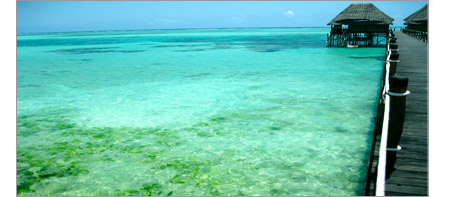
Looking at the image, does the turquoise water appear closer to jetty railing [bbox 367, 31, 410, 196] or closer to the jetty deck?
the jetty deck

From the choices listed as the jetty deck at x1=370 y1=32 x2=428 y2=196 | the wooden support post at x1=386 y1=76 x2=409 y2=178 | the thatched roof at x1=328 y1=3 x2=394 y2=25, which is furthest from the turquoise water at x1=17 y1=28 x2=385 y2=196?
the thatched roof at x1=328 y1=3 x2=394 y2=25

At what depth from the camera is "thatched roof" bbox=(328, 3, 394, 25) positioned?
2828 cm

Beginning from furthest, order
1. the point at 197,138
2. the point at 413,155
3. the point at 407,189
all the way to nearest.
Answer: the point at 197,138, the point at 413,155, the point at 407,189

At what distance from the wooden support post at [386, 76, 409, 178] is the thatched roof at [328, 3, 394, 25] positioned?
27.4 meters

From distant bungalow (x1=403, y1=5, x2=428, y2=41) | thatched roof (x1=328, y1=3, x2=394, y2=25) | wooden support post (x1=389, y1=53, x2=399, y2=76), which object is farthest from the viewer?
thatched roof (x1=328, y1=3, x2=394, y2=25)

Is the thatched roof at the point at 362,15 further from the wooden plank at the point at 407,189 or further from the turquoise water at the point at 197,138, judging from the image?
the wooden plank at the point at 407,189

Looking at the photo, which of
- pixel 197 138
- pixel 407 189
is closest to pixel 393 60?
pixel 407 189

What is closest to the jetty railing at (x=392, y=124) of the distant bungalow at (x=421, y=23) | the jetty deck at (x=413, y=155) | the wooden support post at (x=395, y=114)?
the wooden support post at (x=395, y=114)

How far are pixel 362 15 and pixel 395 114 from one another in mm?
28422

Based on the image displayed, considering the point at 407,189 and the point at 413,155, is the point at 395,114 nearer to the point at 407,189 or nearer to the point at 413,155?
the point at 407,189

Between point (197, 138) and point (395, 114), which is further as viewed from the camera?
point (197, 138)

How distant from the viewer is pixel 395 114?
10.6 feet

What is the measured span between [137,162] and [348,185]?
3228 mm
